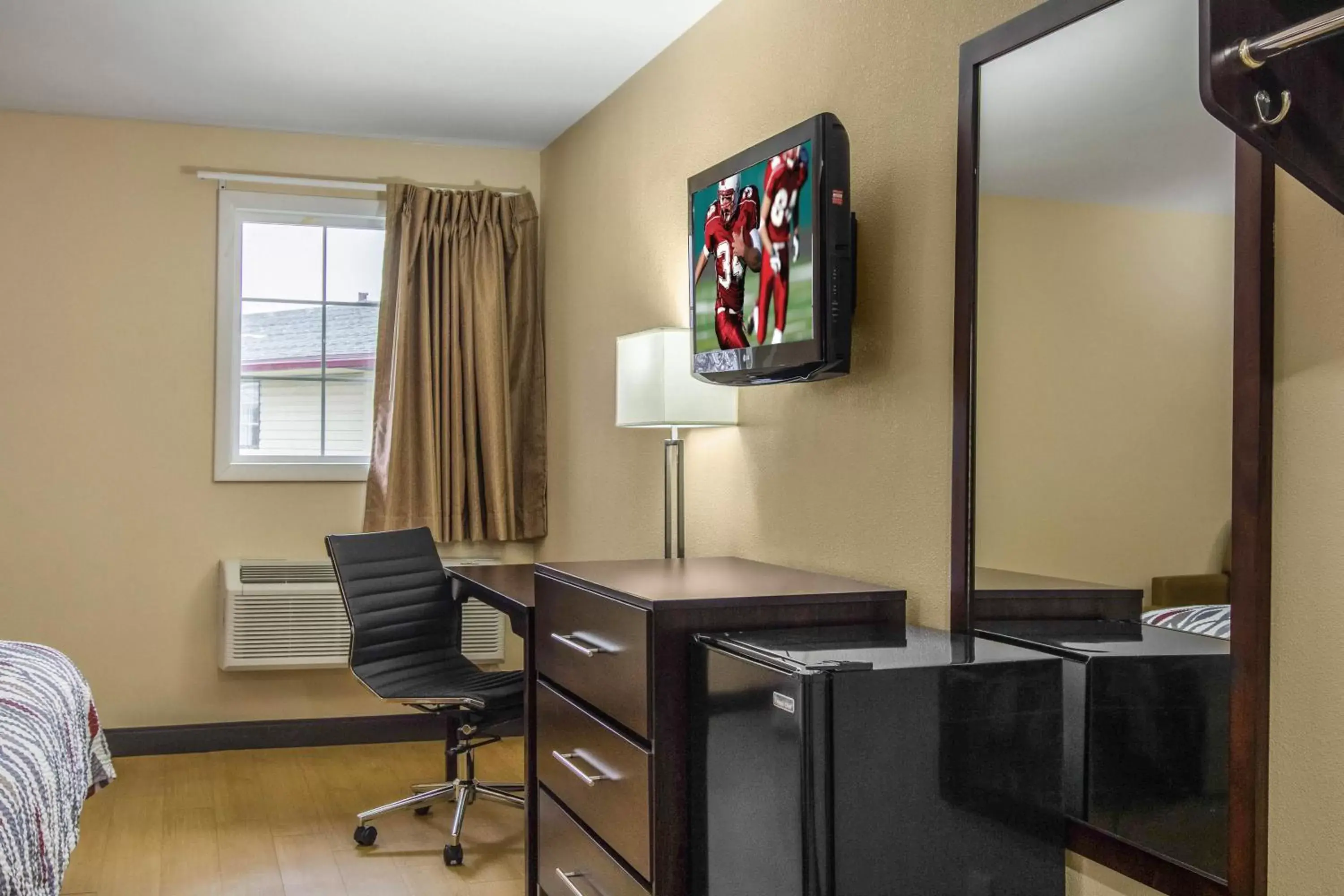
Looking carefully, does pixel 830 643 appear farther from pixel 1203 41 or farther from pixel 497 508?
pixel 497 508

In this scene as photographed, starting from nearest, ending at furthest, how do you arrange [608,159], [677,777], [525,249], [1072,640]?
[1072,640]
[677,777]
[608,159]
[525,249]

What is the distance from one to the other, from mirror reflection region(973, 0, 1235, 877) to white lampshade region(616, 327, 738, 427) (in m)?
1.04

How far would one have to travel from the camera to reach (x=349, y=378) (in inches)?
196

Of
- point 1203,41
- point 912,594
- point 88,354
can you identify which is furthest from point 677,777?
point 88,354

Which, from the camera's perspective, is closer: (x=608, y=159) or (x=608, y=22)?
(x=608, y=22)

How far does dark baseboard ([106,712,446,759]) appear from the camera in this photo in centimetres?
466

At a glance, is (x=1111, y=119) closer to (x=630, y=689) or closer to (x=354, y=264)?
(x=630, y=689)

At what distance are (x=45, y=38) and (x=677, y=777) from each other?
3066 millimetres

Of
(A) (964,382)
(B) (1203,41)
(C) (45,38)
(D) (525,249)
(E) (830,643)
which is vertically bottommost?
(E) (830,643)

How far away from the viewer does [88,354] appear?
4625mm

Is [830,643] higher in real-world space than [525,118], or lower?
lower

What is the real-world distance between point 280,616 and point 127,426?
0.94m

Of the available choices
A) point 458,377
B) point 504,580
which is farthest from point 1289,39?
point 458,377

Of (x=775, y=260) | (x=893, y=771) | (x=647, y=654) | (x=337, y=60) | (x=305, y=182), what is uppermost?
(x=337, y=60)
